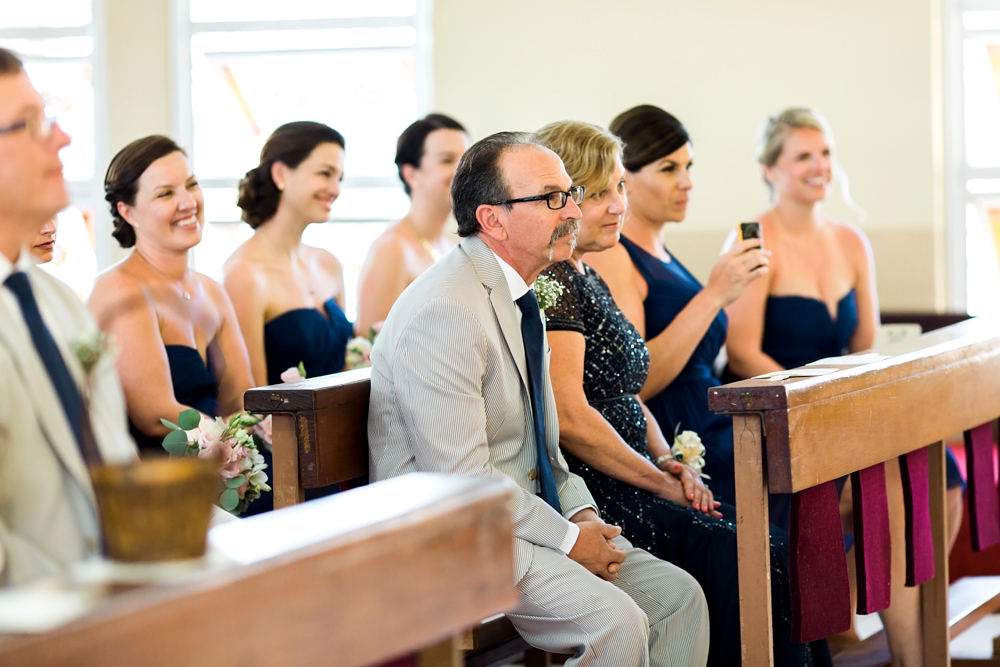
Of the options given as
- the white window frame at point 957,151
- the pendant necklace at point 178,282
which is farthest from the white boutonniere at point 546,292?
the white window frame at point 957,151

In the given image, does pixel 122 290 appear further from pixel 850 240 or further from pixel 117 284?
pixel 850 240

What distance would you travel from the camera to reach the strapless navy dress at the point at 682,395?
3398 mm

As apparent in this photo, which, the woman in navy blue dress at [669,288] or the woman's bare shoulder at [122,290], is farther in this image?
the woman in navy blue dress at [669,288]

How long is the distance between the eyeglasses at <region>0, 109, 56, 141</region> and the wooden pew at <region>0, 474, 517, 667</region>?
1.61 feet

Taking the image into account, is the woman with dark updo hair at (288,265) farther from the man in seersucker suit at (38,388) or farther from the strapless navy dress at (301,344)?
the man in seersucker suit at (38,388)

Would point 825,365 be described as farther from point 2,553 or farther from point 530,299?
point 2,553

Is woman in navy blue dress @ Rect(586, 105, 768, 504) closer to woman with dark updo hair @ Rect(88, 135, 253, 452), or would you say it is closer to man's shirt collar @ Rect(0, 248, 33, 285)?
woman with dark updo hair @ Rect(88, 135, 253, 452)

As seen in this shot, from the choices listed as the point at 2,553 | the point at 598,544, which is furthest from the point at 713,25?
the point at 2,553

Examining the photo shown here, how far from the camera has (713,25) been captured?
19.0ft

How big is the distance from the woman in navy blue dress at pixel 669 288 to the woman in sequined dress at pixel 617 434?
28 centimetres

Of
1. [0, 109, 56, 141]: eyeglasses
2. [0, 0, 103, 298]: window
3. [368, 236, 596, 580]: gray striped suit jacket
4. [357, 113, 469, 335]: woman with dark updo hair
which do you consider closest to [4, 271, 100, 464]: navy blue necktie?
[0, 109, 56, 141]: eyeglasses

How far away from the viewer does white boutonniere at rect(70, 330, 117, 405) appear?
1.29 meters

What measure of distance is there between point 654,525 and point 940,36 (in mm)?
4056

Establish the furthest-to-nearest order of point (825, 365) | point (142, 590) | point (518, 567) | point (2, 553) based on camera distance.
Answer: point (825, 365) < point (518, 567) < point (2, 553) < point (142, 590)
